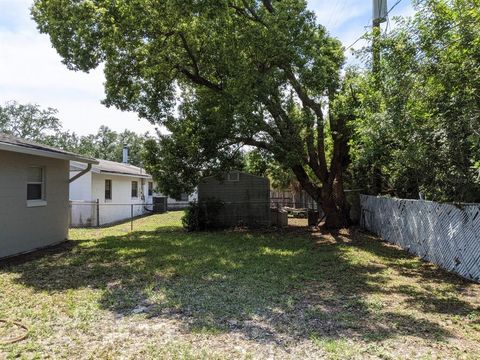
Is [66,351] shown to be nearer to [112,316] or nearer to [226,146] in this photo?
[112,316]

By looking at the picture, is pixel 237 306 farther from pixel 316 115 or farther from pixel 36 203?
pixel 316 115

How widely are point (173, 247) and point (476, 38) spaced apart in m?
8.96

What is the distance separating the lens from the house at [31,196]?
9312 mm

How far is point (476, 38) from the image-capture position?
18.9ft

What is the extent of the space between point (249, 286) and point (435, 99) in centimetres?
481

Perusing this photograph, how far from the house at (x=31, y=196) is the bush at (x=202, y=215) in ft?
16.2

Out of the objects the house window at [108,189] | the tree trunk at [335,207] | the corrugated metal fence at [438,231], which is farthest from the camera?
the house window at [108,189]

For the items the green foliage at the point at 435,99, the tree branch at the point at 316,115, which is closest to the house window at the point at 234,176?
the tree branch at the point at 316,115

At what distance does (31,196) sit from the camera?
420 inches

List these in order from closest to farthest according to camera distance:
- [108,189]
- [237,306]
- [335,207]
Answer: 1. [237,306]
2. [335,207]
3. [108,189]

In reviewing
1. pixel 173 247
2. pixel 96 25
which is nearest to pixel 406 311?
pixel 173 247

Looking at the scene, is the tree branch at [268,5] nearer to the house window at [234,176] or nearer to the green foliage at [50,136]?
the house window at [234,176]

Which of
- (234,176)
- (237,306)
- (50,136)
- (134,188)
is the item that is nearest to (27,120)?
(50,136)

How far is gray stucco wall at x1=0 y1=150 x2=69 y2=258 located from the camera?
9.34 meters
